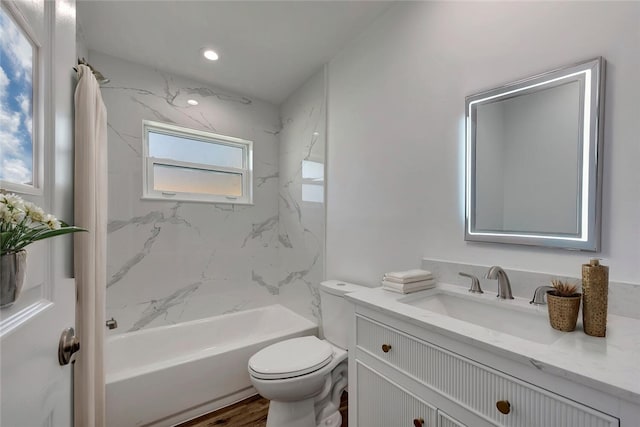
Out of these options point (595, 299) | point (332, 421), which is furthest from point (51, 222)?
point (332, 421)

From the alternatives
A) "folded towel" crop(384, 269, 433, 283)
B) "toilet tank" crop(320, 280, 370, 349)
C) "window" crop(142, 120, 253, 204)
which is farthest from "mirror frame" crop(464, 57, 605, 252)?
"window" crop(142, 120, 253, 204)

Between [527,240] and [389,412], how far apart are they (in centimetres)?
89

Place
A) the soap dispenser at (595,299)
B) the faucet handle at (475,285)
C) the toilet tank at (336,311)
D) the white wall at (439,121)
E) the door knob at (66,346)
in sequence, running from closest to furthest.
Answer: the door knob at (66,346)
the soap dispenser at (595,299)
the white wall at (439,121)
the faucet handle at (475,285)
the toilet tank at (336,311)

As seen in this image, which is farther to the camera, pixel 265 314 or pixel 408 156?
pixel 265 314

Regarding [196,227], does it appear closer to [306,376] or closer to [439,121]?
[306,376]

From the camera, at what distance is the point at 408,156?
1587 mm

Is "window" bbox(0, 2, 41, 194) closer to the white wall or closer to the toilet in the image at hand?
the toilet

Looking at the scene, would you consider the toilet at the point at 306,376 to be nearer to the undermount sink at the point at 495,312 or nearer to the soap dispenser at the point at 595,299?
the undermount sink at the point at 495,312

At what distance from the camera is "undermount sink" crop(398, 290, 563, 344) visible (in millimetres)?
964

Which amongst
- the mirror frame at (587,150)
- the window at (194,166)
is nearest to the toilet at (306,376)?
the mirror frame at (587,150)

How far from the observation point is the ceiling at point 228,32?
5.46 feet

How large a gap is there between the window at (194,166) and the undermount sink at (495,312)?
2.03 meters

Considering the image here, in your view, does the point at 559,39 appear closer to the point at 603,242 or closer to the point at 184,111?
the point at 603,242

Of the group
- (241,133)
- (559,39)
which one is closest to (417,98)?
(559,39)
